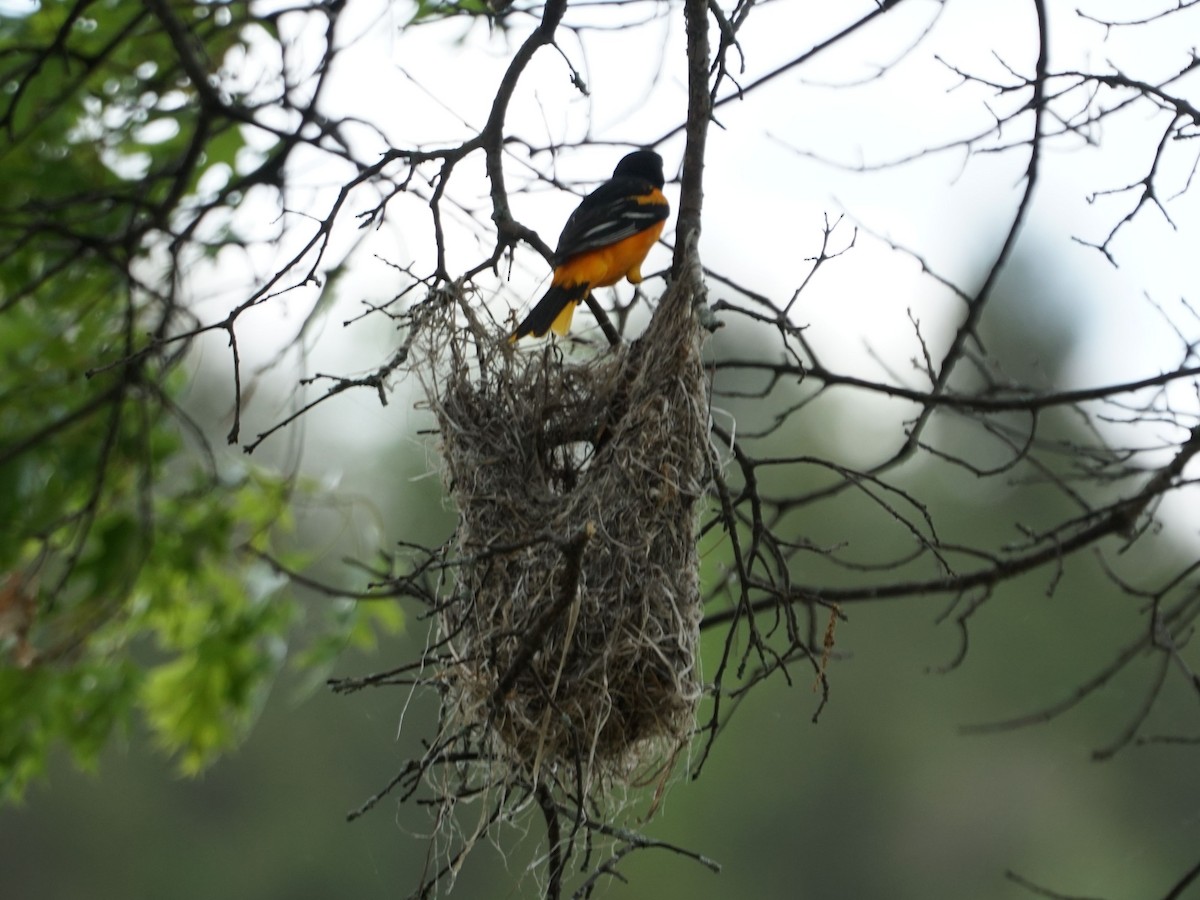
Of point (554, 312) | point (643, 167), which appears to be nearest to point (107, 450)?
point (554, 312)

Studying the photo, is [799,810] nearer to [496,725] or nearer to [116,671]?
[116,671]

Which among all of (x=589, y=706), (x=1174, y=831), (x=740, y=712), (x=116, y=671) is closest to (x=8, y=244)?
(x=116, y=671)

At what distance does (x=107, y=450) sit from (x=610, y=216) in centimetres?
154

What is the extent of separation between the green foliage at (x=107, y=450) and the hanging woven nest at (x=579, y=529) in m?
1.31

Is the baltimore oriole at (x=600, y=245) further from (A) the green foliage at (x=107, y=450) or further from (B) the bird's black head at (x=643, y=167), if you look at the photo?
(A) the green foliage at (x=107, y=450)

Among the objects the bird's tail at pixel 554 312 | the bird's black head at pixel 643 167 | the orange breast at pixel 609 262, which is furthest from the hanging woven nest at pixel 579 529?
the bird's black head at pixel 643 167

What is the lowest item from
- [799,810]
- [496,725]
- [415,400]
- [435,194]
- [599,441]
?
[496,725]

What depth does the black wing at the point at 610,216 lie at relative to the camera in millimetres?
2977

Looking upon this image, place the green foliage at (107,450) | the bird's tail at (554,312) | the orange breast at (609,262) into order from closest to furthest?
the bird's tail at (554,312)
the orange breast at (609,262)
the green foliage at (107,450)

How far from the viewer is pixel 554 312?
2.82m

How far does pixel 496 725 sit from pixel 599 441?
1.96 ft

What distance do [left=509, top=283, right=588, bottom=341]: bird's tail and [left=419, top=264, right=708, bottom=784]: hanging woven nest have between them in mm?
245

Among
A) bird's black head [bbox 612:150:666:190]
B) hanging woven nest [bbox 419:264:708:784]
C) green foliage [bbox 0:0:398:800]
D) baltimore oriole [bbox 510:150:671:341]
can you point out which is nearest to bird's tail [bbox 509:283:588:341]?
baltimore oriole [bbox 510:150:671:341]

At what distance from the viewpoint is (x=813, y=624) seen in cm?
333
